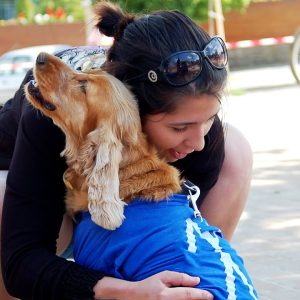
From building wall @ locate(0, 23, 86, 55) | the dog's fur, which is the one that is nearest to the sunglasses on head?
the dog's fur

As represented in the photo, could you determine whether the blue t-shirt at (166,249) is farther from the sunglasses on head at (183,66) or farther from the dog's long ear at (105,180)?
the sunglasses on head at (183,66)

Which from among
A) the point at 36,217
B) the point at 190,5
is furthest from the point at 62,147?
the point at 190,5

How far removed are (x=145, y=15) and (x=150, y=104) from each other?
0.42m

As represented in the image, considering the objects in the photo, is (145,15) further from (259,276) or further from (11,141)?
(259,276)

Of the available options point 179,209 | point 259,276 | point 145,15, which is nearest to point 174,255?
point 179,209

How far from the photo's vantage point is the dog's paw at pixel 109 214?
280cm

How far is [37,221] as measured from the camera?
10.2 ft

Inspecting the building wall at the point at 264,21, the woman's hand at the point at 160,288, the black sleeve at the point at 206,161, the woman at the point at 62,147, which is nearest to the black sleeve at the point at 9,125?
the woman at the point at 62,147

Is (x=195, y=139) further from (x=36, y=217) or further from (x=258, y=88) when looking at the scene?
(x=258, y=88)

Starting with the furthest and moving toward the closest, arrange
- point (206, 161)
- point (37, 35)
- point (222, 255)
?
point (37, 35) → point (206, 161) → point (222, 255)

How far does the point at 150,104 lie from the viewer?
3.02 metres

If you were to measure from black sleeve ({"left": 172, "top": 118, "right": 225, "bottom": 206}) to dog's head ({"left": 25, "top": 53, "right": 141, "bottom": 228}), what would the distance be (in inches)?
25.7

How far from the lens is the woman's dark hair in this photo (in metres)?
3.00

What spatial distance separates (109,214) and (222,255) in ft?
1.42
